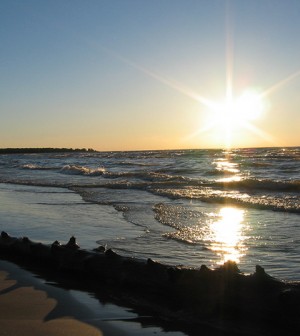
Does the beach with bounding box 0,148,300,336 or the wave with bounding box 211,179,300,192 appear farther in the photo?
the wave with bounding box 211,179,300,192

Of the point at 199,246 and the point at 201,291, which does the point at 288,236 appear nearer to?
the point at 199,246

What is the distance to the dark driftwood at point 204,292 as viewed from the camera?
4.18m

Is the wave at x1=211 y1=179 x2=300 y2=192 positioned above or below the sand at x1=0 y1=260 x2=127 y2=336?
above

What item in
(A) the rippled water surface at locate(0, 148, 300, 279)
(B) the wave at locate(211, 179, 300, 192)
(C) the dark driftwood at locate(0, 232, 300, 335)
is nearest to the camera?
Answer: (C) the dark driftwood at locate(0, 232, 300, 335)

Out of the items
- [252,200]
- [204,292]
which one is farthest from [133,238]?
[252,200]

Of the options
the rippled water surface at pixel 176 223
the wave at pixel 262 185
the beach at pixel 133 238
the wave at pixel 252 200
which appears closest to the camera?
the beach at pixel 133 238

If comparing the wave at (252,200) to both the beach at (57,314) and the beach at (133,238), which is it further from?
the beach at (57,314)

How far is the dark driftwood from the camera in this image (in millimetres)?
4184

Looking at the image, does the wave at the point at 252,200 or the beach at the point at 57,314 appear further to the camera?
the wave at the point at 252,200

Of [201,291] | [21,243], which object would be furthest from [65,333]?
[21,243]

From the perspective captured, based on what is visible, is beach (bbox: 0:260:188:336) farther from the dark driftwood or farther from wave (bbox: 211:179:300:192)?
wave (bbox: 211:179:300:192)

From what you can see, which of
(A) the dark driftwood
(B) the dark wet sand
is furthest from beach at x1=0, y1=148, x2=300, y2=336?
(A) the dark driftwood

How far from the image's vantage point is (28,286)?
5637 mm

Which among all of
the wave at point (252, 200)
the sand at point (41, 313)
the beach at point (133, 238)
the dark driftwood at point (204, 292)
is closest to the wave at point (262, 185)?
the beach at point (133, 238)
